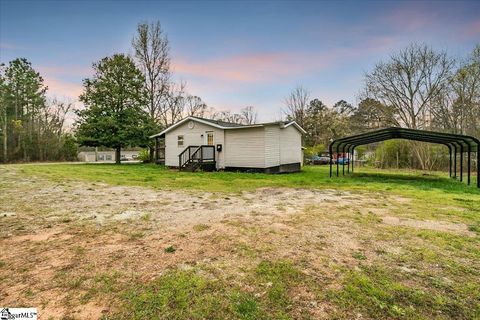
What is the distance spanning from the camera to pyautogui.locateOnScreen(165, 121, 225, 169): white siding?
50.6 ft

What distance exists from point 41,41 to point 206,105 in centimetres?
2648

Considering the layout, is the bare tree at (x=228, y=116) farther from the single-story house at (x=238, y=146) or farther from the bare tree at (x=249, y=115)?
the single-story house at (x=238, y=146)

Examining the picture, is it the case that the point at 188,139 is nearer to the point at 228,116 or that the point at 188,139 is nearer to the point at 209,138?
the point at 209,138

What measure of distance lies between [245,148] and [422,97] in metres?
14.3

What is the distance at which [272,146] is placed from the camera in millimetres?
14453

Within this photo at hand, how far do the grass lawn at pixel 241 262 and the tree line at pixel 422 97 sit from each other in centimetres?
1611

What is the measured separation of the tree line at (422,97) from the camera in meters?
16.3

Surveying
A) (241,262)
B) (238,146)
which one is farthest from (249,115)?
(241,262)

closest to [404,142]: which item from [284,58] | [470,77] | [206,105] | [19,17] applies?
[470,77]

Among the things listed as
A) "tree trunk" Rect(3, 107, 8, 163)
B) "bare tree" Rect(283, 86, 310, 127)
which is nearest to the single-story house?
"bare tree" Rect(283, 86, 310, 127)

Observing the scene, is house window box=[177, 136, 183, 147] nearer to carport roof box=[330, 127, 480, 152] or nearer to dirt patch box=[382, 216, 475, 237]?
carport roof box=[330, 127, 480, 152]

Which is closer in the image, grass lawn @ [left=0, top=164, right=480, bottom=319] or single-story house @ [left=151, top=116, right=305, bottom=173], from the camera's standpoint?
grass lawn @ [left=0, top=164, right=480, bottom=319]

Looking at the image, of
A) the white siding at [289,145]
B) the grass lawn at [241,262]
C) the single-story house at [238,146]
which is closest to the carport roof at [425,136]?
the single-story house at [238,146]

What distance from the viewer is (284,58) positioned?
14.8m
